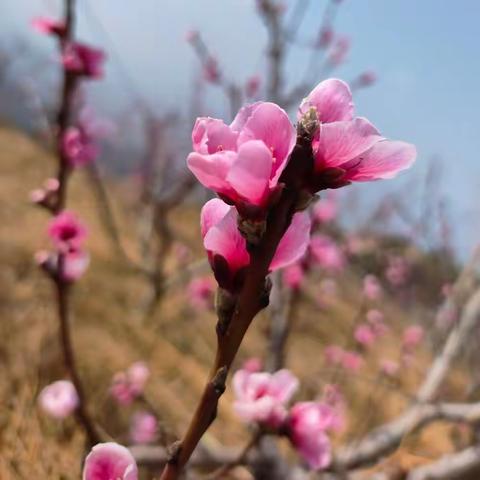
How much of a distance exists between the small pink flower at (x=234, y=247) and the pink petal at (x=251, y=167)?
5 centimetres

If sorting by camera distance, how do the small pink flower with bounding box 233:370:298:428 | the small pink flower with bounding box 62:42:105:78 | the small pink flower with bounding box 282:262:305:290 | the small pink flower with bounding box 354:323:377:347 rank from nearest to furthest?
the small pink flower with bounding box 233:370:298:428, the small pink flower with bounding box 62:42:105:78, the small pink flower with bounding box 282:262:305:290, the small pink flower with bounding box 354:323:377:347

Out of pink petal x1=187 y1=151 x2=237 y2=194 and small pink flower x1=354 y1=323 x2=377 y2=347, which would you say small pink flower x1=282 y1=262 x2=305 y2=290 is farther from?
pink petal x1=187 y1=151 x2=237 y2=194

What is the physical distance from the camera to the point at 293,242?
44 centimetres

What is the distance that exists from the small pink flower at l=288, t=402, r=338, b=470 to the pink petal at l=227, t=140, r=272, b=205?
44 cm

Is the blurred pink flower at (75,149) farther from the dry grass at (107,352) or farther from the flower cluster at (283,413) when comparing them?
the flower cluster at (283,413)

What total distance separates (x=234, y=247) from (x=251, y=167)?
8cm

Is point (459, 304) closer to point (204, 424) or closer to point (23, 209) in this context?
point (204, 424)

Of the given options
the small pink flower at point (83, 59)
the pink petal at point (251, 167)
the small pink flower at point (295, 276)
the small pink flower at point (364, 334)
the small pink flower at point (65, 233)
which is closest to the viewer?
the pink petal at point (251, 167)

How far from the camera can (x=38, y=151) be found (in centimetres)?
1119

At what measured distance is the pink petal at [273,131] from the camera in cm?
40

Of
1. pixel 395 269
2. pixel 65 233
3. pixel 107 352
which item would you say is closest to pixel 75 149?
pixel 65 233

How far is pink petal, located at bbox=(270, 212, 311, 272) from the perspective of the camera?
1.45 feet

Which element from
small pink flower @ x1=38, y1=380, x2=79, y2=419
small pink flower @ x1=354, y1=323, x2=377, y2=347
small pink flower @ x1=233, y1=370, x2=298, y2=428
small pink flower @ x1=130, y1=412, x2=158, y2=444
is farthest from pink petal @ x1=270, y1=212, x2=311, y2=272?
small pink flower @ x1=354, y1=323, x2=377, y2=347

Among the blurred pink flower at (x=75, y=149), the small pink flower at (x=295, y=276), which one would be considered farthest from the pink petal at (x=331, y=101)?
the small pink flower at (x=295, y=276)
